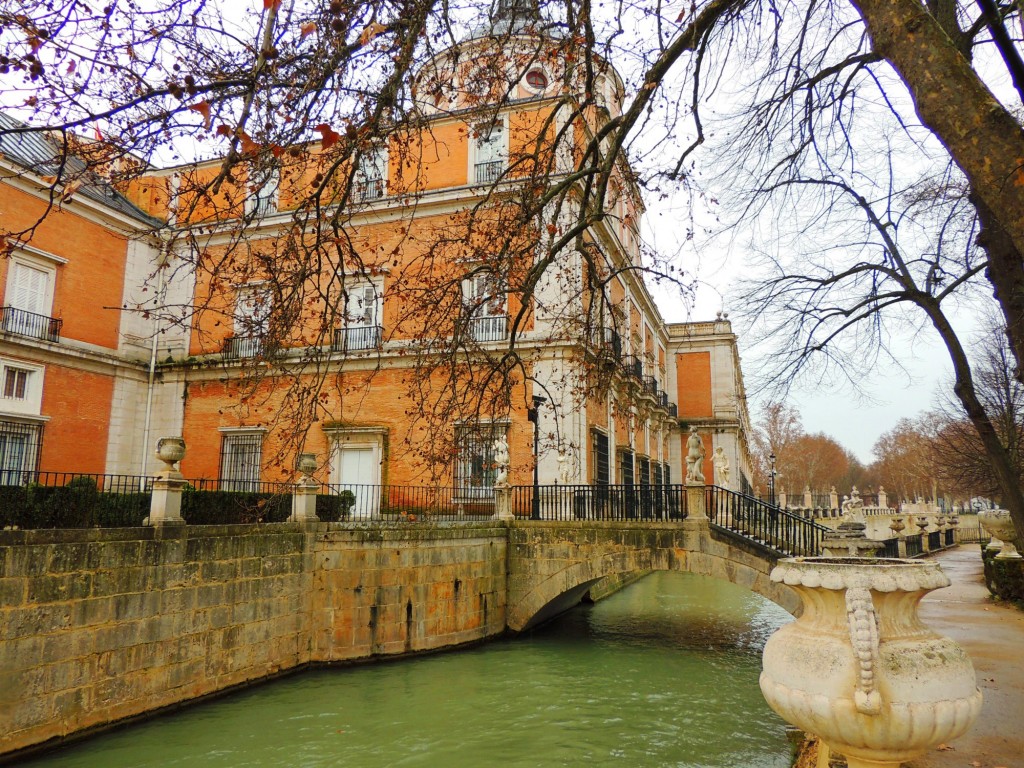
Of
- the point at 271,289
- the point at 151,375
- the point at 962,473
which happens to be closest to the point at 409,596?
the point at 271,289

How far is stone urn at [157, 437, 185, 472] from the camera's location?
9906 mm

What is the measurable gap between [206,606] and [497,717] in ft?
14.6

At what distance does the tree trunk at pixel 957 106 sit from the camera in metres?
3.22

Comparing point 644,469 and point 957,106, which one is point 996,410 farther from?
point 957,106

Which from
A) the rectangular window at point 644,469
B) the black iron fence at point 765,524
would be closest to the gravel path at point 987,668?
the black iron fence at point 765,524

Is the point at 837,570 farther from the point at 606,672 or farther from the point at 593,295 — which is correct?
the point at 606,672

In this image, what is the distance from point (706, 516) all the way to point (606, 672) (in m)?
3.45

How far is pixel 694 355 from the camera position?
3909 cm

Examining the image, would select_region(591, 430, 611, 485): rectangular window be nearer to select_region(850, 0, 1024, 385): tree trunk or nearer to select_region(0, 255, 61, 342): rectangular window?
select_region(0, 255, 61, 342): rectangular window

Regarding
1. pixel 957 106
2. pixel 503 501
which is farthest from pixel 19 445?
pixel 957 106

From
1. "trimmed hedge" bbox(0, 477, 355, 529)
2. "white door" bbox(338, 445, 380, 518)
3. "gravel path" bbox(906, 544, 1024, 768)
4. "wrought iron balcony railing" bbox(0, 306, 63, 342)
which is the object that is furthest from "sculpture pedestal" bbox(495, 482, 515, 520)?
"wrought iron balcony railing" bbox(0, 306, 63, 342)

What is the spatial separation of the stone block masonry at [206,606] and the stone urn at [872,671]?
315 inches

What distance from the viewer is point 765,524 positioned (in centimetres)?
1327

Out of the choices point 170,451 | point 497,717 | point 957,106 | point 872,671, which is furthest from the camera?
point 170,451
